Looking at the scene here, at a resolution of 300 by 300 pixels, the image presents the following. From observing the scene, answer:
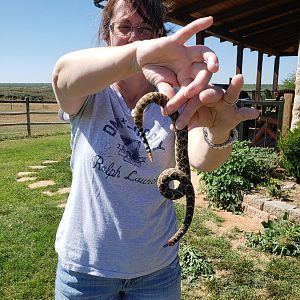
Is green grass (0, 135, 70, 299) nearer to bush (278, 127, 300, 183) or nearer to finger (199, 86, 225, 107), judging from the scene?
finger (199, 86, 225, 107)

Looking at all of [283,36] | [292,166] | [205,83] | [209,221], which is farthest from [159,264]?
[283,36]

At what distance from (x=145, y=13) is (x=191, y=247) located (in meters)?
3.74

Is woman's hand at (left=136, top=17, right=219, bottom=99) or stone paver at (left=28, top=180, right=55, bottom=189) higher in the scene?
woman's hand at (left=136, top=17, right=219, bottom=99)

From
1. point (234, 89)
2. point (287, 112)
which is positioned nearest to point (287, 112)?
point (287, 112)

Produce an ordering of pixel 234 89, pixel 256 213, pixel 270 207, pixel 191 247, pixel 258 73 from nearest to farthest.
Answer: pixel 234 89, pixel 191 247, pixel 270 207, pixel 256 213, pixel 258 73

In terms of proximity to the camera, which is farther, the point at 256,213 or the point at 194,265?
the point at 256,213

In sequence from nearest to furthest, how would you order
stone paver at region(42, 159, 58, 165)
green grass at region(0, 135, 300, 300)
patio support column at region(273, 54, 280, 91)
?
1. green grass at region(0, 135, 300, 300)
2. stone paver at region(42, 159, 58, 165)
3. patio support column at region(273, 54, 280, 91)

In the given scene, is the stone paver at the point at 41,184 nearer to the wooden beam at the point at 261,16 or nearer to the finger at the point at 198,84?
the wooden beam at the point at 261,16

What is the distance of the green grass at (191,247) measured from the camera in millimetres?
4191

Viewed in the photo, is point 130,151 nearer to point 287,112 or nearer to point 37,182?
point 287,112

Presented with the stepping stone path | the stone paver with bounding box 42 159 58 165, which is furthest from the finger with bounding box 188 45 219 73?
the stone paver with bounding box 42 159 58 165

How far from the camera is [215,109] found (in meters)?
1.59

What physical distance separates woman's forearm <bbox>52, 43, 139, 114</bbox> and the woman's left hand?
0.26m

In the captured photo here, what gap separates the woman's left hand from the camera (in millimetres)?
1342
